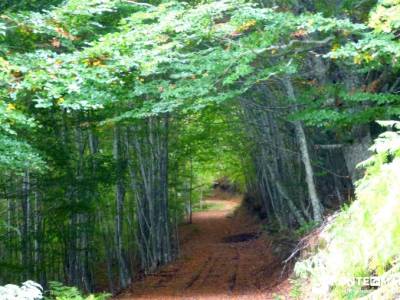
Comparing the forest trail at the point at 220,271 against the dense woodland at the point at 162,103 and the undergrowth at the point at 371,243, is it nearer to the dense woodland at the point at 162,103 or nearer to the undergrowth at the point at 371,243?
the dense woodland at the point at 162,103

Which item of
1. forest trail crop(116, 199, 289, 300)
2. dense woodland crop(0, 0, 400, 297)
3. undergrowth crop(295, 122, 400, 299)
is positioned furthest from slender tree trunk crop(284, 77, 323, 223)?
undergrowth crop(295, 122, 400, 299)

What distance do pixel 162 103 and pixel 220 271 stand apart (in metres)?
7.68

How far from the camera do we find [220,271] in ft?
49.3

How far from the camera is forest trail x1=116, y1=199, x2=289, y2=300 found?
11.1m

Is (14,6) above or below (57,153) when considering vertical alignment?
above

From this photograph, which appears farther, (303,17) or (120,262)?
(120,262)

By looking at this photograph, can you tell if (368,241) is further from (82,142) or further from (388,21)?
(82,142)

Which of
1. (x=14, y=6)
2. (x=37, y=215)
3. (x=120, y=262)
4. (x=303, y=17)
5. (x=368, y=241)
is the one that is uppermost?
(x=14, y=6)

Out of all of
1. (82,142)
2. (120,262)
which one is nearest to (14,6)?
(82,142)

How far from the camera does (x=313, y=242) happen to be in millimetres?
6785

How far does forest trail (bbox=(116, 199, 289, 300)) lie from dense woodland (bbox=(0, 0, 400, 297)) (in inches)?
58.3

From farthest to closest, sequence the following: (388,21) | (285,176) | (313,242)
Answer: (285,176) → (313,242) → (388,21)

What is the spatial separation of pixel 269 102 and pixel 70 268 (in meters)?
7.41

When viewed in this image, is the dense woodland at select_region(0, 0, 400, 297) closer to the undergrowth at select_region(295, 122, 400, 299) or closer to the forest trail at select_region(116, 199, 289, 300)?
the undergrowth at select_region(295, 122, 400, 299)
